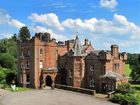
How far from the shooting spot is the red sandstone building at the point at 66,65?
51.1m

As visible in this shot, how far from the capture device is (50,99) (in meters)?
43.0

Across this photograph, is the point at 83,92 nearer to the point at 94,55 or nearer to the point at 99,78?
the point at 99,78

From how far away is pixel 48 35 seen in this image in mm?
58281

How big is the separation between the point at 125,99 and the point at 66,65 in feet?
65.5

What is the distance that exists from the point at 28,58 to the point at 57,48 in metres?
6.48

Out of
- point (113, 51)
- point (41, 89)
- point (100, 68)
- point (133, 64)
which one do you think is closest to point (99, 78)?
point (100, 68)

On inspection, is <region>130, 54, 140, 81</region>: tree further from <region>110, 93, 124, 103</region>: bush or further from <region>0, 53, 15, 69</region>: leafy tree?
<region>0, 53, 15, 69</region>: leafy tree

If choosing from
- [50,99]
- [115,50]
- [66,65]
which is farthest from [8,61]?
[50,99]

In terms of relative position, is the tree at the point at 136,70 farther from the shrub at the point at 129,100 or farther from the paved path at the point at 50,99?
the shrub at the point at 129,100

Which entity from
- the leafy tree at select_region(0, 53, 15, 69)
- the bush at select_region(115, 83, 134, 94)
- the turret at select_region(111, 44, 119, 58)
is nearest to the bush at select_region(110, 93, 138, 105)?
the bush at select_region(115, 83, 134, 94)

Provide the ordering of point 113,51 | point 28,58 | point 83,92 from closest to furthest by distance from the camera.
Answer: point 83,92 < point 113,51 < point 28,58

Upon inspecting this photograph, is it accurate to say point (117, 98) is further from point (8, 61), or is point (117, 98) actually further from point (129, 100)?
point (8, 61)

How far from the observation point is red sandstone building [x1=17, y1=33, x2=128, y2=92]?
168 ft

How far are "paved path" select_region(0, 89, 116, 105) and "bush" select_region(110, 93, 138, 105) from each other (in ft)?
4.10
